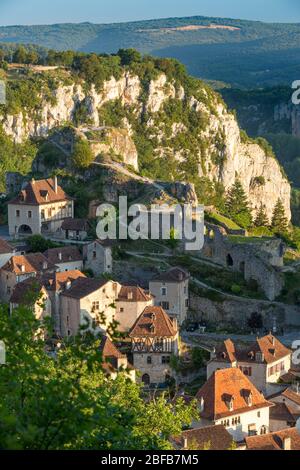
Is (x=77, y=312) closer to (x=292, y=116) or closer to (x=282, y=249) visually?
(x=282, y=249)

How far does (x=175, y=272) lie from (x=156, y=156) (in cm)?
5008

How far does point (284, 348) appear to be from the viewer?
39438mm

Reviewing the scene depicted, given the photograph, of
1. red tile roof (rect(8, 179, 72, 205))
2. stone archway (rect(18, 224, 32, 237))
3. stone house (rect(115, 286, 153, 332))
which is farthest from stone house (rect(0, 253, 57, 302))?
red tile roof (rect(8, 179, 72, 205))

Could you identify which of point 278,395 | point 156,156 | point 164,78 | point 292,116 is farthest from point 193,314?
point 292,116

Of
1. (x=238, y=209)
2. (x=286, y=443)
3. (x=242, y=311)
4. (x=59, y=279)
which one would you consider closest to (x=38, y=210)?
(x=59, y=279)

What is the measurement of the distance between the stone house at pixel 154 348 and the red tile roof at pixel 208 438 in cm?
783

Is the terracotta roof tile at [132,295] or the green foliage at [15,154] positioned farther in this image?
the green foliage at [15,154]

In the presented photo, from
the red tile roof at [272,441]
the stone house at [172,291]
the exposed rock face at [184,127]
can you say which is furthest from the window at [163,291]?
the exposed rock face at [184,127]

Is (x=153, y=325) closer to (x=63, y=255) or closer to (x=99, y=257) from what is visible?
(x=99, y=257)

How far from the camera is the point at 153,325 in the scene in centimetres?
3991

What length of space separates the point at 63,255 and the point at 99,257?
158 centimetres

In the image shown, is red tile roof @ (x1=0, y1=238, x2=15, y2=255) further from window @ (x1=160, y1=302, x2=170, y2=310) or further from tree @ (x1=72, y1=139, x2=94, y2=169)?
tree @ (x1=72, y1=139, x2=94, y2=169)

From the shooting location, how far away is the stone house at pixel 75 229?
48969 mm

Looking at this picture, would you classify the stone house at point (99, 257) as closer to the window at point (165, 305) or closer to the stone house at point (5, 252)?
the stone house at point (5, 252)
